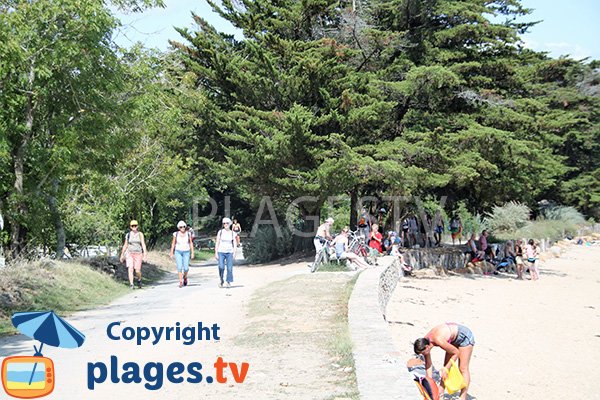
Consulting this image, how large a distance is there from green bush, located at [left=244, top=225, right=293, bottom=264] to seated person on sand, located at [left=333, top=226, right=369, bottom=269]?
10555 millimetres

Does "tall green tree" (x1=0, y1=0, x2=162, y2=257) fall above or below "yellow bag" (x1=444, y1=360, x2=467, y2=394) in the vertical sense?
above

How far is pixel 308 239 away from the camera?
1153 inches

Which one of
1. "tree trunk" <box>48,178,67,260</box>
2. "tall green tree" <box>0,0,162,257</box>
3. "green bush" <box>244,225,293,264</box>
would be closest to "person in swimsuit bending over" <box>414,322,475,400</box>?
"tall green tree" <box>0,0,162,257</box>

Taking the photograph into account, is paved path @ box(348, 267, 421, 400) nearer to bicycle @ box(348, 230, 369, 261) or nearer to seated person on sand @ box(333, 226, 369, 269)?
seated person on sand @ box(333, 226, 369, 269)

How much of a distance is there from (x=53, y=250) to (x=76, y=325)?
10487 millimetres

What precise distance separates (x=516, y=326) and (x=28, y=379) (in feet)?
41.1

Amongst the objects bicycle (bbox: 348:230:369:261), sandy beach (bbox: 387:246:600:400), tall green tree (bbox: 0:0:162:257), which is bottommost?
sandy beach (bbox: 387:246:600:400)

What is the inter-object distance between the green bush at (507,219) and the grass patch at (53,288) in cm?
2839

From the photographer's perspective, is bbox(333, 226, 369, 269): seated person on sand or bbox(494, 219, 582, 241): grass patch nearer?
bbox(333, 226, 369, 269): seated person on sand

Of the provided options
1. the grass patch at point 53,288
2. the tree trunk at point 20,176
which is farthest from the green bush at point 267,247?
the tree trunk at point 20,176

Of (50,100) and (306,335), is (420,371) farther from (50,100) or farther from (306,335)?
(50,100)

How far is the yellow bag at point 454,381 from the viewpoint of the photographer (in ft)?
26.9

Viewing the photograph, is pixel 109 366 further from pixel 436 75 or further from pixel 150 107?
pixel 436 75

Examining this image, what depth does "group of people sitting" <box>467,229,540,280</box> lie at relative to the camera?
90.0 feet
